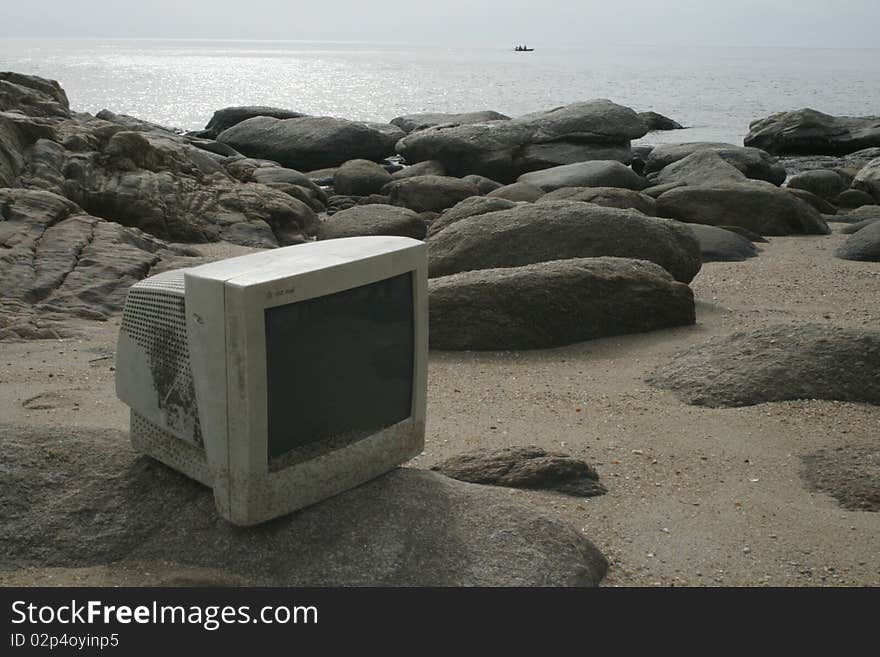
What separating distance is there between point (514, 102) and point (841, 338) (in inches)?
1991

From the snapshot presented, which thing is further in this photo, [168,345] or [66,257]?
[66,257]

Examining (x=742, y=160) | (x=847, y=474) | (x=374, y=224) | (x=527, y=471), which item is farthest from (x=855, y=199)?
(x=527, y=471)

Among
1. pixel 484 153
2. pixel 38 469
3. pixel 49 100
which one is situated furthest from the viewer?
pixel 484 153

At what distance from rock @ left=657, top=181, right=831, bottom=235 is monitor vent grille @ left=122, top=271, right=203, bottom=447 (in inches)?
429

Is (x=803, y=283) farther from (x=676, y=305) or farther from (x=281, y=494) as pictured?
(x=281, y=494)

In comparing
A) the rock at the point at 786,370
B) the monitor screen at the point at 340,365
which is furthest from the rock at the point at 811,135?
the monitor screen at the point at 340,365

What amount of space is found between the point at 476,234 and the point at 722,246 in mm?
3624

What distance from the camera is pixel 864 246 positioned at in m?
10.8

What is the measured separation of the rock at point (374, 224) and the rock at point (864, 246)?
4.99 meters

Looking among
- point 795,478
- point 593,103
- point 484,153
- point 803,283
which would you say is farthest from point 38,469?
point 593,103

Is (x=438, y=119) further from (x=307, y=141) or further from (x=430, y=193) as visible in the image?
(x=430, y=193)

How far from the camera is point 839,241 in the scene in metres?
12.4

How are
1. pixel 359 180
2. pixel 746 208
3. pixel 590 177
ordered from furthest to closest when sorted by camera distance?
pixel 359 180
pixel 590 177
pixel 746 208

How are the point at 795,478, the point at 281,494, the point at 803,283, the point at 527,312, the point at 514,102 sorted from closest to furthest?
the point at 281,494, the point at 795,478, the point at 527,312, the point at 803,283, the point at 514,102
